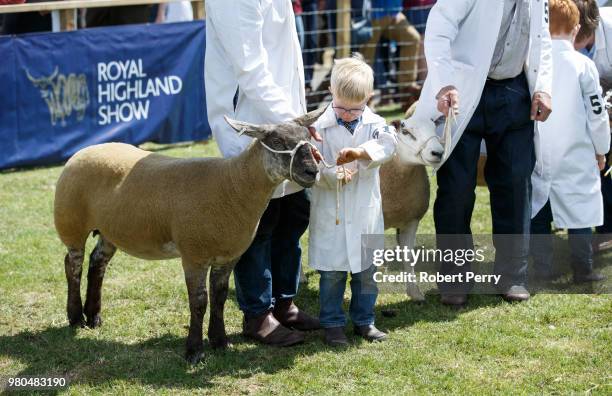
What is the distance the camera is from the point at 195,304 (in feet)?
16.8

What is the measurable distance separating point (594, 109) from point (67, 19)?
613 centimetres

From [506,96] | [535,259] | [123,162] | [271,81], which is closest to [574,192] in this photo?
[535,259]

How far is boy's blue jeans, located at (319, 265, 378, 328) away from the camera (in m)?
5.41

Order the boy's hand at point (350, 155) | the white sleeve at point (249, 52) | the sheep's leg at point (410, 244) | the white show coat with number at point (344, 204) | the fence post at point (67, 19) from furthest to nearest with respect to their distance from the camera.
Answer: the fence post at point (67, 19) < the sheep's leg at point (410, 244) < the white show coat with number at point (344, 204) < the boy's hand at point (350, 155) < the white sleeve at point (249, 52)

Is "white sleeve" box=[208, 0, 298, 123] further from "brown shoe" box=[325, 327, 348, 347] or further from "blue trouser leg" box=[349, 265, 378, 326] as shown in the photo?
"brown shoe" box=[325, 327, 348, 347]

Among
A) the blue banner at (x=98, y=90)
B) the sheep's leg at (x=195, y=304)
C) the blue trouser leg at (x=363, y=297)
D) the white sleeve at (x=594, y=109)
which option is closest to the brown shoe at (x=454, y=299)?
the blue trouser leg at (x=363, y=297)

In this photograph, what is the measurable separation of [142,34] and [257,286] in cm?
588

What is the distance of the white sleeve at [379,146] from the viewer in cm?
513

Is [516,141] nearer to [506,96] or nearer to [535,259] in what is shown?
[506,96]

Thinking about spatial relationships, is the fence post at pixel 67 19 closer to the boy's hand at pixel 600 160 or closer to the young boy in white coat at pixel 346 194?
the young boy in white coat at pixel 346 194

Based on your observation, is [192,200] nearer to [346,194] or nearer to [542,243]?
[346,194]

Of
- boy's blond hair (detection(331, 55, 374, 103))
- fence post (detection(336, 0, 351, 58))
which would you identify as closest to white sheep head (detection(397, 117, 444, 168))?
boy's blond hair (detection(331, 55, 374, 103))

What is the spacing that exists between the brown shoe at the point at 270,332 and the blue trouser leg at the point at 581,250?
7.18 ft

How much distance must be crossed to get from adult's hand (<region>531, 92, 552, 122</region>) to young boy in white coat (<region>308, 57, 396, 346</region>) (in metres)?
1.14
